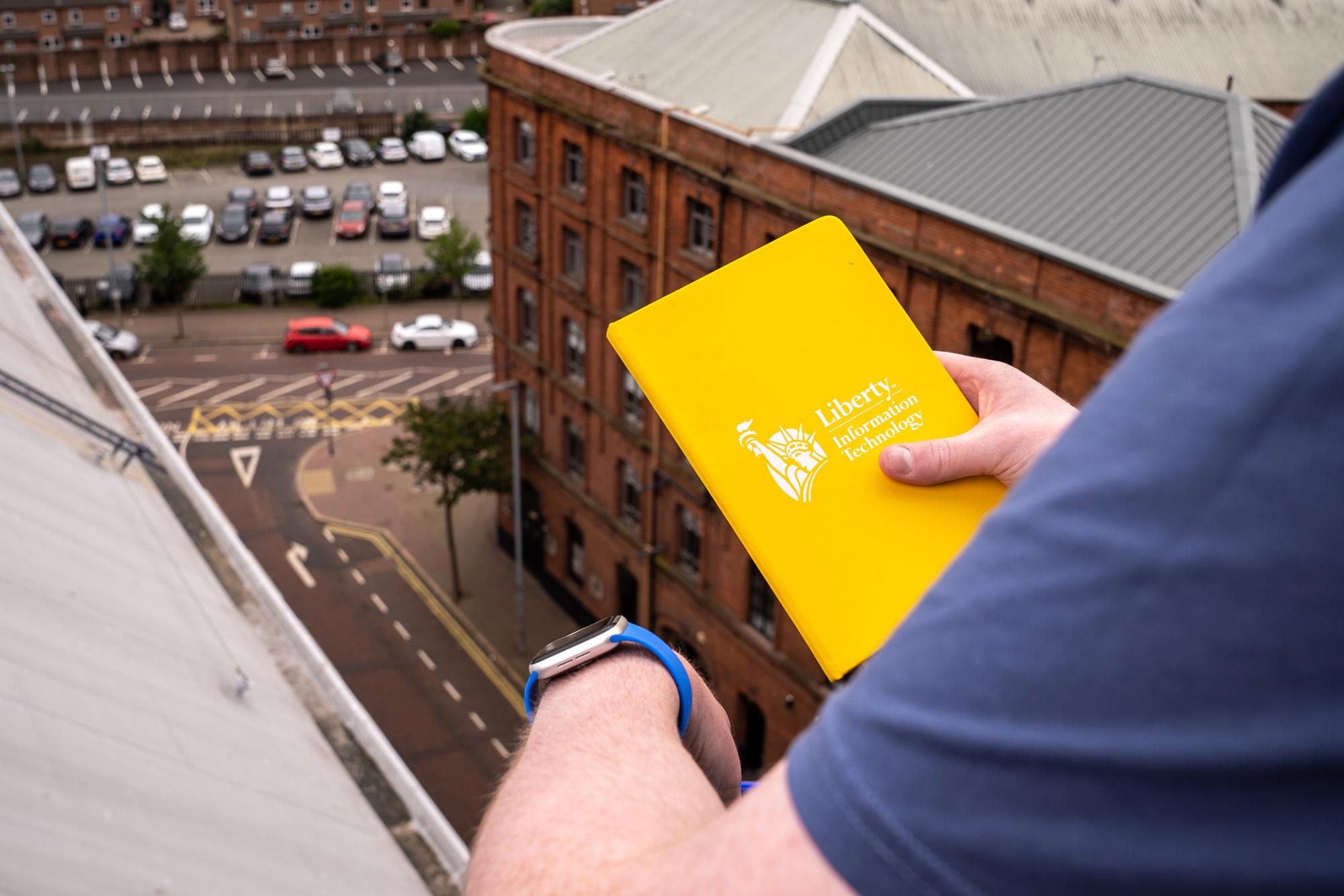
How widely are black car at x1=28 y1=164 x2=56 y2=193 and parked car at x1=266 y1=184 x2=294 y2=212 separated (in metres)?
11.4

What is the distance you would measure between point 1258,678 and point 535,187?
31.8m

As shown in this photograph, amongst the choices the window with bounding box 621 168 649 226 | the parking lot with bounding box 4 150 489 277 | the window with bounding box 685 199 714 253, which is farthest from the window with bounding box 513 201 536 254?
the parking lot with bounding box 4 150 489 277

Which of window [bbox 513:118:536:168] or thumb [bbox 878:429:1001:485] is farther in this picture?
window [bbox 513:118:536:168]

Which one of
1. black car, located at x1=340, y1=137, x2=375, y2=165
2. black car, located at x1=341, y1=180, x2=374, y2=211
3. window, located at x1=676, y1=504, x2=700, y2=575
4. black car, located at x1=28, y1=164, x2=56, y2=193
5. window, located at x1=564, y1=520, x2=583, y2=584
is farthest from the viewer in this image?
black car, located at x1=340, y1=137, x2=375, y2=165

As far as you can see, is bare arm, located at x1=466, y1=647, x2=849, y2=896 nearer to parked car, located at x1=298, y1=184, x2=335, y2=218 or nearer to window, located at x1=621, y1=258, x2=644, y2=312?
window, located at x1=621, y1=258, x2=644, y2=312

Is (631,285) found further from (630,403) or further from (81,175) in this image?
(81,175)

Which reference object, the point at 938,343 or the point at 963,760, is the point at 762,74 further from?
the point at 963,760

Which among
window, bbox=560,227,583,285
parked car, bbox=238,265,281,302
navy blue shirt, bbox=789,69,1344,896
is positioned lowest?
parked car, bbox=238,265,281,302

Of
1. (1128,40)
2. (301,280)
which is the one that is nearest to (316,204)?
(301,280)

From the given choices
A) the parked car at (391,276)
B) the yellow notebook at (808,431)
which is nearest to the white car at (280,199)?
the parked car at (391,276)

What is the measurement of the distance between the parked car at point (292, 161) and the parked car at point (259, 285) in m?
16.5

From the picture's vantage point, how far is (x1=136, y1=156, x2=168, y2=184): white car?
6838cm

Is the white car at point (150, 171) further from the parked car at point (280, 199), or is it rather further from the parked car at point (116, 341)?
the parked car at point (116, 341)

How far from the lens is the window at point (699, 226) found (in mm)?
26406
